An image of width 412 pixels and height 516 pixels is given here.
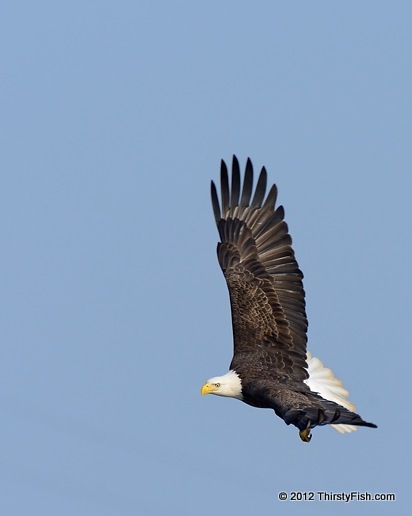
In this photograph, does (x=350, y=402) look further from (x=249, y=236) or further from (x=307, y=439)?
(x=307, y=439)

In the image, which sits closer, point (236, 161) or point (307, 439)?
point (307, 439)

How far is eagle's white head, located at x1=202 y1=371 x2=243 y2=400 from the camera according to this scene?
20.5 meters

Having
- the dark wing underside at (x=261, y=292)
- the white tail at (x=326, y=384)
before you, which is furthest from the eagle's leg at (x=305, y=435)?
the white tail at (x=326, y=384)

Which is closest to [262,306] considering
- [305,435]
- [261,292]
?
[261,292]

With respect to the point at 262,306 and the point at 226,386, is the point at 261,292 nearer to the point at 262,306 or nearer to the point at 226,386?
the point at 262,306

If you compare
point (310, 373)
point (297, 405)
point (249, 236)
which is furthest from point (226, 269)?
point (297, 405)

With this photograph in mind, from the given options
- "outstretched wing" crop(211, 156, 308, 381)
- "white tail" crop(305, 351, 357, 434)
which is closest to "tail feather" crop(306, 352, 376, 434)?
"white tail" crop(305, 351, 357, 434)

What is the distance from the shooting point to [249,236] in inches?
867

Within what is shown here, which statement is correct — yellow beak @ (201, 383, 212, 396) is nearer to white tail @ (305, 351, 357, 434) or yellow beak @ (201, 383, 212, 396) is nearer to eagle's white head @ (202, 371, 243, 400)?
eagle's white head @ (202, 371, 243, 400)

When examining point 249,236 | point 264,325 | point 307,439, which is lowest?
point 307,439

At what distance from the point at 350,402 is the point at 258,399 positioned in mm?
2253

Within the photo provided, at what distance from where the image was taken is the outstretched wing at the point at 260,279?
68.9 ft

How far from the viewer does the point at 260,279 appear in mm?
21641

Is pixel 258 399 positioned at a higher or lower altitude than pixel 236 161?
lower
